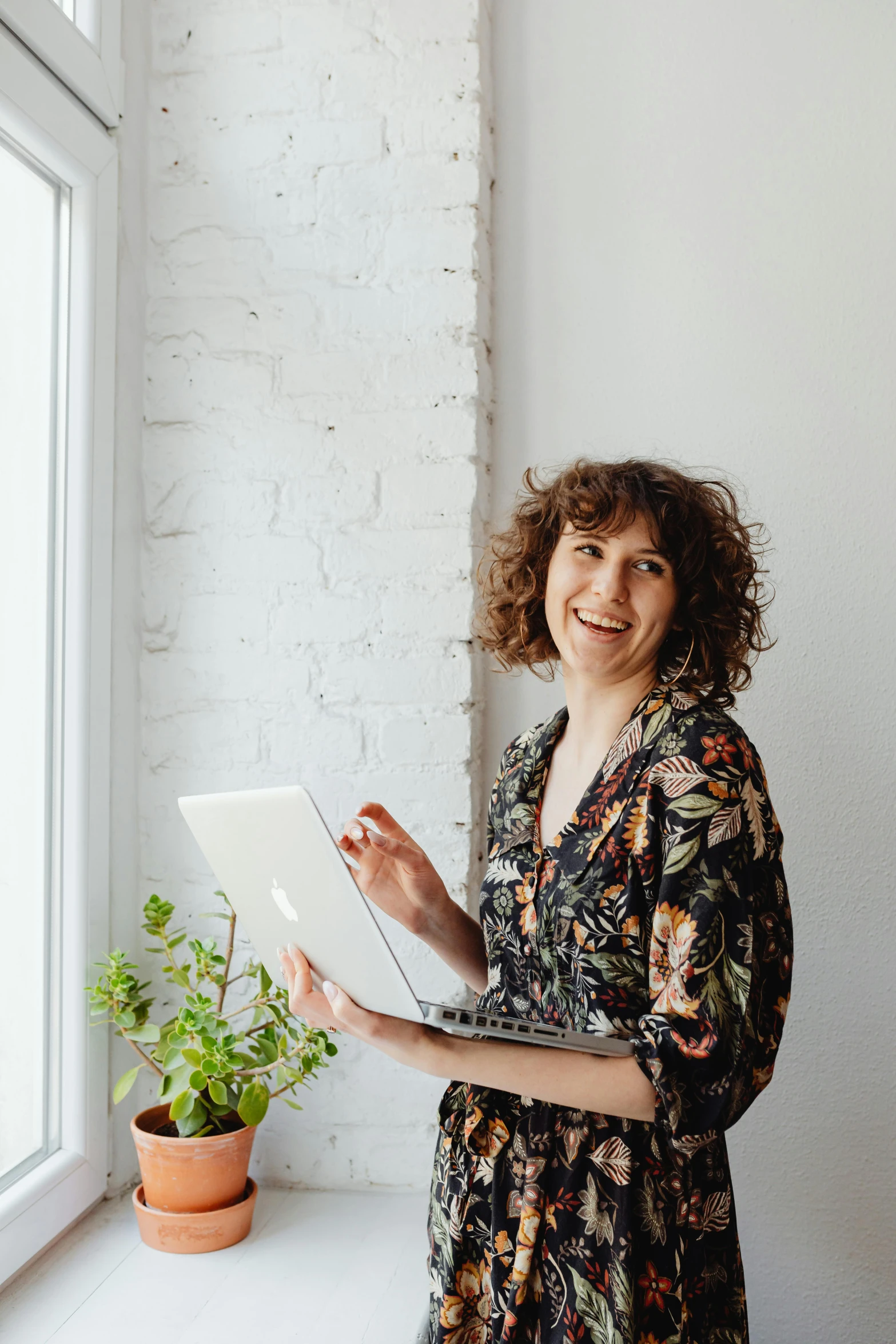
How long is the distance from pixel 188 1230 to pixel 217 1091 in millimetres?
224

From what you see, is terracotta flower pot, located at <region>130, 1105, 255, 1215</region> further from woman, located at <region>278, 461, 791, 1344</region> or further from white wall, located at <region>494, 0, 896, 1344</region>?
white wall, located at <region>494, 0, 896, 1344</region>

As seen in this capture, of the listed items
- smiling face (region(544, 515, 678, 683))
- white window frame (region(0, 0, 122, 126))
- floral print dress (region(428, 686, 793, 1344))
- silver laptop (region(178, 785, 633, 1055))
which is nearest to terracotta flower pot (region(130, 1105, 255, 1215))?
floral print dress (region(428, 686, 793, 1344))

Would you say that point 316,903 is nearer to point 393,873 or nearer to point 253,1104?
point 393,873

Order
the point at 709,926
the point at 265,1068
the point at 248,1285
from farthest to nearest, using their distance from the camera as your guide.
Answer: the point at 265,1068
the point at 248,1285
the point at 709,926

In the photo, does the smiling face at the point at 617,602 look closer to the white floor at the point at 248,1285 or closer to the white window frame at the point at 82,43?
the white floor at the point at 248,1285

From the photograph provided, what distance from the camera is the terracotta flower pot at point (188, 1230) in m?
1.55

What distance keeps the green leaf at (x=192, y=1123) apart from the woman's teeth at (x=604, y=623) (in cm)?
99

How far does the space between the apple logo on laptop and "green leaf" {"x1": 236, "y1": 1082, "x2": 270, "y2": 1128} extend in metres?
0.61

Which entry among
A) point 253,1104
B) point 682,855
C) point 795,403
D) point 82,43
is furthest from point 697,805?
point 82,43

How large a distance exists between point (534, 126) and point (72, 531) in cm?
110

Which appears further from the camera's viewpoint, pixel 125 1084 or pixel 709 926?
pixel 125 1084

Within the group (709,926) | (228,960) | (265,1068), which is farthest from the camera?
(228,960)

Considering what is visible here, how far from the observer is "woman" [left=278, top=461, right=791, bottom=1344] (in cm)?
97

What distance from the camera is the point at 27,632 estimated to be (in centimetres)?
158
